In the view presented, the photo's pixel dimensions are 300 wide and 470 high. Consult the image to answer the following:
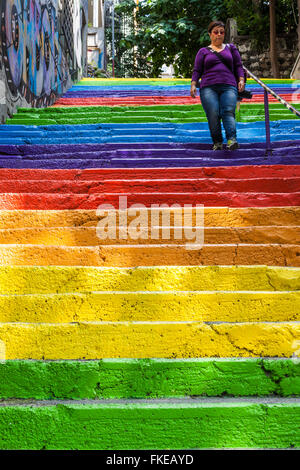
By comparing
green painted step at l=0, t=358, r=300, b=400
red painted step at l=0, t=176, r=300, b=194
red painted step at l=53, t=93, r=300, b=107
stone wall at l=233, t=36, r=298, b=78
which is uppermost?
stone wall at l=233, t=36, r=298, b=78

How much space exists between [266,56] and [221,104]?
975 centimetres

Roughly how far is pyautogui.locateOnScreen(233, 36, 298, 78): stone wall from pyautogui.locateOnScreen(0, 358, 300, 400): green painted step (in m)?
12.3

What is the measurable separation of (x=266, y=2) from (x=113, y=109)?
30.5 ft

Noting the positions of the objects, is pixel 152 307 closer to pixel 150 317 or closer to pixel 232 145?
pixel 150 317

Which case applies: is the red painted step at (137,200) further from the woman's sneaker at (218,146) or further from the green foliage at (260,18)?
the green foliage at (260,18)

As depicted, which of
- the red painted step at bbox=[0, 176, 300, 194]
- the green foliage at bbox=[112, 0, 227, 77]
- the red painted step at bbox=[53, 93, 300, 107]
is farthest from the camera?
the green foliage at bbox=[112, 0, 227, 77]

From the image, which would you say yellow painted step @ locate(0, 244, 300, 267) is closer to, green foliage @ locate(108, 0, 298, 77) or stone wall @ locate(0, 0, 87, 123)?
A: stone wall @ locate(0, 0, 87, 123)

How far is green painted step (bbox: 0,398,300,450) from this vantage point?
1.69m

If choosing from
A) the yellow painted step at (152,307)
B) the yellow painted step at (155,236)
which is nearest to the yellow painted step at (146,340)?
the yellow painted step at (152,307)

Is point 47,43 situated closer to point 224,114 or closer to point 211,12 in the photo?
point 224,114

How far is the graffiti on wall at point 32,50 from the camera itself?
5496 millimetres

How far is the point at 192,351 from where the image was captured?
1.98 meters

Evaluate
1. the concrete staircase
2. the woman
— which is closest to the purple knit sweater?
the woman

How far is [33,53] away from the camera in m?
6.69
